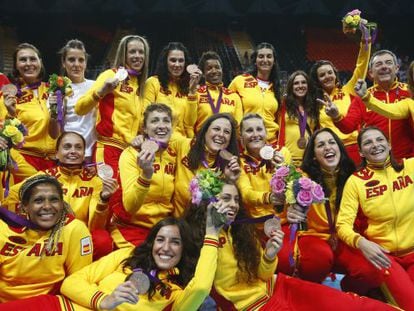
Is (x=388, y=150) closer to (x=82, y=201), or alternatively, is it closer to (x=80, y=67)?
(x=82, y=201)

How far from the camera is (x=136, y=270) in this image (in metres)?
3.21

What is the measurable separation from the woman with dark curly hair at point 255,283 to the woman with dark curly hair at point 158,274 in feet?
0.66

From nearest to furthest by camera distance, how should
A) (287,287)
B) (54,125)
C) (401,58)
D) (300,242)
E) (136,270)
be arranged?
(136,270) < (287,287) < (300,242) < (54,125) < (401,58)

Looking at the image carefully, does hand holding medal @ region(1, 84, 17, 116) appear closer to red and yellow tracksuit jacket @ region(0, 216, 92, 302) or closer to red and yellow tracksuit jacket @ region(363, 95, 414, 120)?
red and yellow tracksuit jacket @ region(0, 216, 92, 302)

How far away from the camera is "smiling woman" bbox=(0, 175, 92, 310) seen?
10.6 ft

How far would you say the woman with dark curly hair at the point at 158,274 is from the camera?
10.1ft

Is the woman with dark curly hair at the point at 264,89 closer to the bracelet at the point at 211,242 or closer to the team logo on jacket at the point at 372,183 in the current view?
the team logo on jacket at the point at 372,183

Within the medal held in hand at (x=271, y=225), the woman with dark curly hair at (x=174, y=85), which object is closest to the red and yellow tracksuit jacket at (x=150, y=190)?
the medal held in hand at (x=271, y=225)

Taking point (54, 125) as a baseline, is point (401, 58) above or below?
above

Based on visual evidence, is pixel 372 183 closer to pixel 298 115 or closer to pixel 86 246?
pixel 298 115

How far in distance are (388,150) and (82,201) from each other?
8.71ft

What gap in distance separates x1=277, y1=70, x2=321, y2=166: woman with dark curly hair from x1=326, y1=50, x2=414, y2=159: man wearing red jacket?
42 cm

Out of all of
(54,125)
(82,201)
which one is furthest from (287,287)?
(54,125)

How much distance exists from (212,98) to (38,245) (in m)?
3.24
